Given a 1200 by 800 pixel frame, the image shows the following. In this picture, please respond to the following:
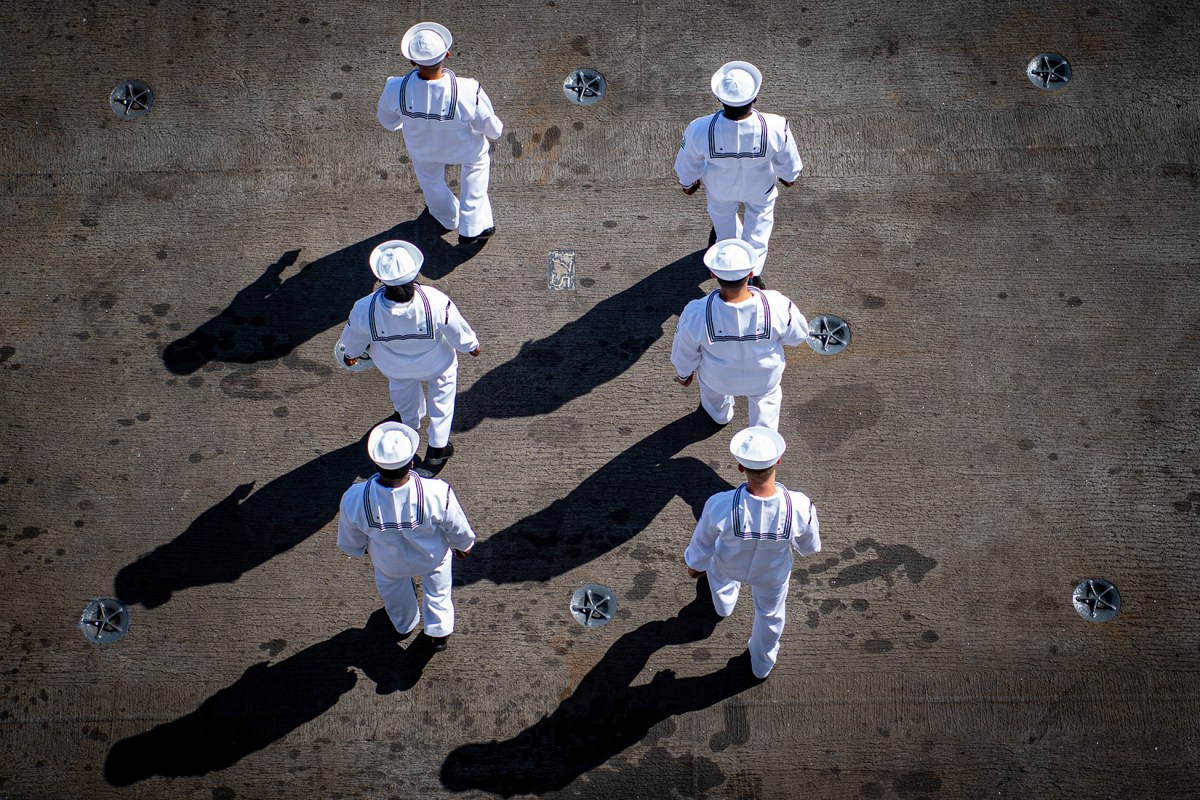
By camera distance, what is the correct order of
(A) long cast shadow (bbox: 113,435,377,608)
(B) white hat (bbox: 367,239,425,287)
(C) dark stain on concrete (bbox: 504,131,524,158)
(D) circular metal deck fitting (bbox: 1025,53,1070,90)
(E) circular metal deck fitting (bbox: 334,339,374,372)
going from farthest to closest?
(D) circular metal deck fitting (bbox: 1025,53,1070,90) < (C) dark stain on concrete (bbox: 504,131,524,158) < (E) circular metal deck fitting (bbox: 334,339,374,372) < (A) long cast shadow (bbox: 113,435,377,608) < (B) white hat (bbox: 367,239,425,287)

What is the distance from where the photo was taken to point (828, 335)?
745 centimetres

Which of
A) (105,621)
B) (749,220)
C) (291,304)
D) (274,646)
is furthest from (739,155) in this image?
(105,621)

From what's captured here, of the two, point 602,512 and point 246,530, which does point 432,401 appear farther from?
point 246,530

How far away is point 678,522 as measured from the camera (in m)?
6.87

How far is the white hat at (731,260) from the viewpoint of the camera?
6023mm

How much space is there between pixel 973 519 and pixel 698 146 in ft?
9.58

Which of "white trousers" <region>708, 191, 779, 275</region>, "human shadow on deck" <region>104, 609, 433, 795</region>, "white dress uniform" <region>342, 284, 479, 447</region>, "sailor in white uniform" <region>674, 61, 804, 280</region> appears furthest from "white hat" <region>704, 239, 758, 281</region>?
"human shadow on deck" <region>104, 609, 433, 795</region>

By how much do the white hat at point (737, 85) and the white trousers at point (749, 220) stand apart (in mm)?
739

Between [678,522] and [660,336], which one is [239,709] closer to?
[678,522]

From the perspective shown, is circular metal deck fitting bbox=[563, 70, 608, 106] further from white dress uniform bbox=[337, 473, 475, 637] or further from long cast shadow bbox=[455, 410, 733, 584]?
white dress uniform bbox=[337, 473, 475, 637]

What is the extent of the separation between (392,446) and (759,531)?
6.35 feet

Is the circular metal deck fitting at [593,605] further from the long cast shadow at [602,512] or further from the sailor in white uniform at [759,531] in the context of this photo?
the sailor in white uniform at [759,531]

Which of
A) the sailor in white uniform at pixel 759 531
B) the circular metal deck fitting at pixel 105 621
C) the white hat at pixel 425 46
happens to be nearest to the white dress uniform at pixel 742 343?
the sailor in white uniform at pixel 759 531

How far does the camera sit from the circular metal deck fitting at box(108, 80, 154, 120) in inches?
327
